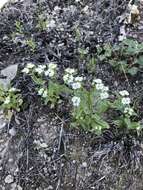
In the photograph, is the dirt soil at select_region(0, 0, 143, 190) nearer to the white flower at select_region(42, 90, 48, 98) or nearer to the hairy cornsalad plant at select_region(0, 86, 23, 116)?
the hairy cornsalad plant at select_region(0, 86, 23, 116)

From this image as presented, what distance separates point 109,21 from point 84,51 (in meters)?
0.43

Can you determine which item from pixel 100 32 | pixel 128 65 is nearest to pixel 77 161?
pixel 128 65

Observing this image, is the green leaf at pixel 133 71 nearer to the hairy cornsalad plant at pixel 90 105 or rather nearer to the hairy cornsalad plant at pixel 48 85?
the hairy cornsalad plant at pixel 90 105

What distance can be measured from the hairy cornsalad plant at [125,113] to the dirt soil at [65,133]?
0.24 ft

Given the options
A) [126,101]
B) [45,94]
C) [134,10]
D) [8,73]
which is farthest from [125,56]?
[8,73]

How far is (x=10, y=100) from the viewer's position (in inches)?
113

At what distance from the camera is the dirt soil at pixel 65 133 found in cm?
261

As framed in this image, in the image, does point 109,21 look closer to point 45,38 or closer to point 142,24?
point 142,24

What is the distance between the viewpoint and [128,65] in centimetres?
299

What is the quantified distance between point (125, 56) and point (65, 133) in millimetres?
725

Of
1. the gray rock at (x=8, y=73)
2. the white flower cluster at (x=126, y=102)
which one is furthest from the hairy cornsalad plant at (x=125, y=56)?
the gray rock at (x=8, y=73)

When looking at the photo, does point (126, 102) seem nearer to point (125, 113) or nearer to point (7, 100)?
point (125, 113)

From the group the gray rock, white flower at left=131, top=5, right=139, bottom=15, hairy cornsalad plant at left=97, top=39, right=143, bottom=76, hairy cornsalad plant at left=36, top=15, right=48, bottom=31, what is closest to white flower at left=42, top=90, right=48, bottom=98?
the gray rock

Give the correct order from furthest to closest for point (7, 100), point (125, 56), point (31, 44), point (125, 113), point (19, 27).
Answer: point (19, 27)
point (31, 44)
point (125, 56)
point (7, 100)
point (125, 113)
